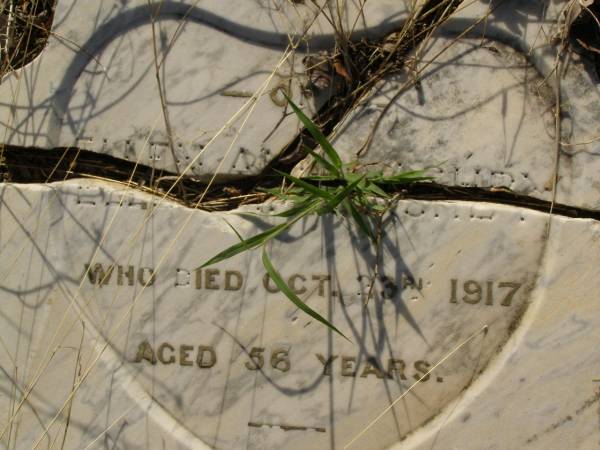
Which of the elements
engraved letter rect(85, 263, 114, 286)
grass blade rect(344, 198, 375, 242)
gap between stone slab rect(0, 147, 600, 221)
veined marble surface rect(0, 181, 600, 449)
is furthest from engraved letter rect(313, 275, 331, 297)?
engraved letter rect(85, 263, 114, 286)

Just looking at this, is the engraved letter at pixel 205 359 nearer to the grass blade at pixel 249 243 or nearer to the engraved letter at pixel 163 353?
the engraved letter at pixel 163 353

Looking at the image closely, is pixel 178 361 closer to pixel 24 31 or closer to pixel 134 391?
pixel 134 391

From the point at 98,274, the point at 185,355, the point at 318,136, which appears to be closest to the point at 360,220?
the point at 318,136

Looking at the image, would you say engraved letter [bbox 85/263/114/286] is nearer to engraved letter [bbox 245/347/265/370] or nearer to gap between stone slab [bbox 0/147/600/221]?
gap between stone slab [bbox 0/147/600/221]

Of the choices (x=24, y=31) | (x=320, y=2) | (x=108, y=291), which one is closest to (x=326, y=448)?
(x=108, y=291)

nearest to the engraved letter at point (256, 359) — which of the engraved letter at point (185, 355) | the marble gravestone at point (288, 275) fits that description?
the marble gravestone at point (288, 275)

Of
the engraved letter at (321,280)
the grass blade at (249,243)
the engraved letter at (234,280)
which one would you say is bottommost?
the engraved letter at (321,280)
